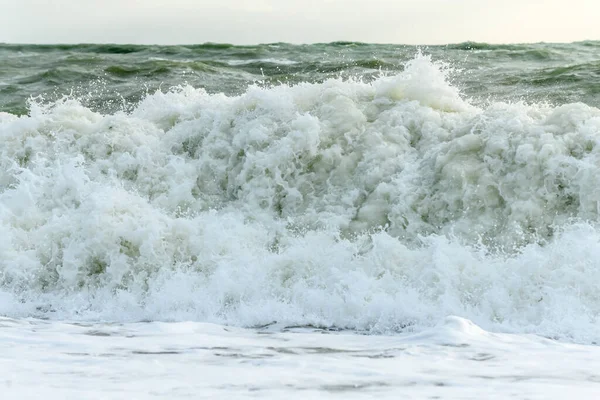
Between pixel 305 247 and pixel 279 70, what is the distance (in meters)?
8.99

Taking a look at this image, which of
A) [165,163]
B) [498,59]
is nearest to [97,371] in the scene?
Answer: [165,163]

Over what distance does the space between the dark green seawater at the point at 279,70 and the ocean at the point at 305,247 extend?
1.76 m

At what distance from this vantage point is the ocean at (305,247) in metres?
3.96

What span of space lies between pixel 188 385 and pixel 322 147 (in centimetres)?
435

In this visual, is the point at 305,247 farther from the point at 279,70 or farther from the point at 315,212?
the point at 279,70

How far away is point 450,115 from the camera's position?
775cm

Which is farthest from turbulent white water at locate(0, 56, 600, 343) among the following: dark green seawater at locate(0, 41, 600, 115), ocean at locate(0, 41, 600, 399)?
dark green seawater at locate(0, 41, 600, 115)

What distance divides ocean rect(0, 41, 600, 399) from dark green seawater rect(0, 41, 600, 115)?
1761 mm

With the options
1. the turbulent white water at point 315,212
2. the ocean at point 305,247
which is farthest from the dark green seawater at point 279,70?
the turbulent white water at point 315,212

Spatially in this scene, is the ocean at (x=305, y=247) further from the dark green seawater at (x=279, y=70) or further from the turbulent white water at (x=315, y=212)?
the dark green seawater at (x=279, y=70)

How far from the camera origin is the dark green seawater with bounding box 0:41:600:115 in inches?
454

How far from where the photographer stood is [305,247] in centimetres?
652

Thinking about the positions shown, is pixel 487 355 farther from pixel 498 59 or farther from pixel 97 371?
pixel 498 59

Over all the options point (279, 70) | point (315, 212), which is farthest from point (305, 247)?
point (279, 70)
